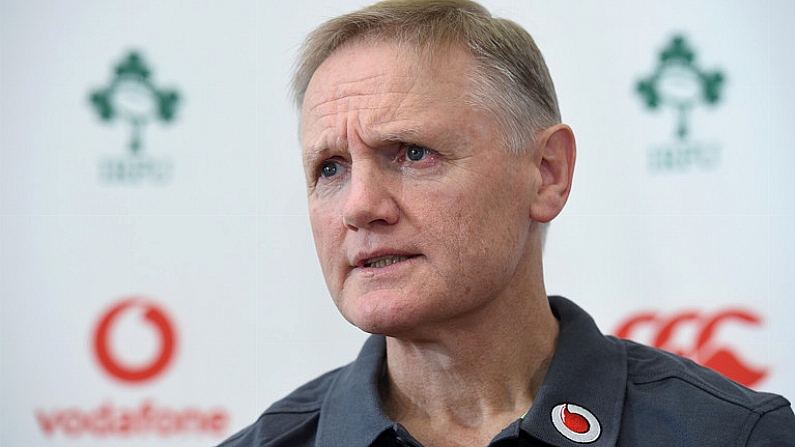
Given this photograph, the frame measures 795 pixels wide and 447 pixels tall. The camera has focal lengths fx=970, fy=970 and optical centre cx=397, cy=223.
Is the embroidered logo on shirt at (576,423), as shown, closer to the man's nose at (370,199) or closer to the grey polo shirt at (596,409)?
the grey polo shirt at (596,409)

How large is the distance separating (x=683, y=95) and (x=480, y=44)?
92 cm

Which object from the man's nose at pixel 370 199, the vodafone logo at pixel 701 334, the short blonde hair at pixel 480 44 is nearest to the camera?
the man's nose at pixel 370 199

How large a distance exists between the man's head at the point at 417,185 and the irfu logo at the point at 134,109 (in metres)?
1.04

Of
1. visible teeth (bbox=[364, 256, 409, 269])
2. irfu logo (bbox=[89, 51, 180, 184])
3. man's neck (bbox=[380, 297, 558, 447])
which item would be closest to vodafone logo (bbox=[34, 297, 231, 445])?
irfu logo (bbox=[89, 51, 180, 184])

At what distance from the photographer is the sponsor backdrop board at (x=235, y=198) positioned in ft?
7.46

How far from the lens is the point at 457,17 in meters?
1.59

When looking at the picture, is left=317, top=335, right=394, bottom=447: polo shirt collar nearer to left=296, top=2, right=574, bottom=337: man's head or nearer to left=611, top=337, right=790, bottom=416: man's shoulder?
left=296, top=2, right=574, bottom=337: man's head

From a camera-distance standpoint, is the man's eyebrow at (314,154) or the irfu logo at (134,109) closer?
the man's eyebrow at (314,154)

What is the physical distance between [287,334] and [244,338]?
109 mm

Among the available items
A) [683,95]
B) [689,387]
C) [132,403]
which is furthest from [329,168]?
[132,403]

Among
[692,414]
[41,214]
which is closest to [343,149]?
[692,414]

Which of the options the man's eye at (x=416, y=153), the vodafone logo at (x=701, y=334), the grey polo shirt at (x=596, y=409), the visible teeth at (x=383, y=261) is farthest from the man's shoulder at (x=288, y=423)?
the vodafone logo at (x=701, y=334)

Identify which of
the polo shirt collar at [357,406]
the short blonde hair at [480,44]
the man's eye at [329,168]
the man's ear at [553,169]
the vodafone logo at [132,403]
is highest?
the short blonde hair at [480,44]

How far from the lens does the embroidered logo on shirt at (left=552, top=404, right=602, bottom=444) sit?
144 centimetres
